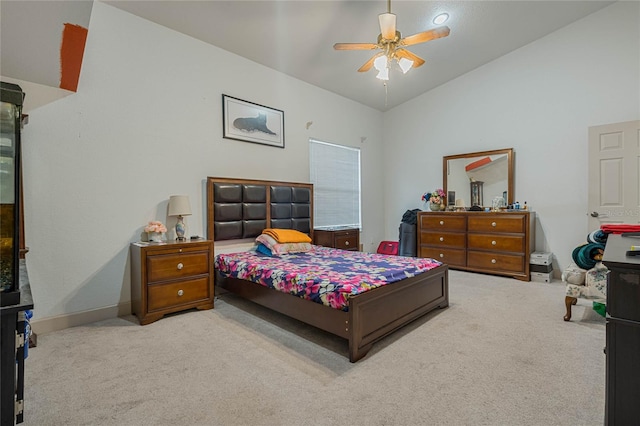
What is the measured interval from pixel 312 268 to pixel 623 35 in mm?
5022

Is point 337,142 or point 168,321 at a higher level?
point 337,142

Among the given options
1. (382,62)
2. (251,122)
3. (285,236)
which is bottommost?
(285,236)

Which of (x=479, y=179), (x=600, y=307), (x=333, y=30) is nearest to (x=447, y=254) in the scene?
(x=479, y=179)

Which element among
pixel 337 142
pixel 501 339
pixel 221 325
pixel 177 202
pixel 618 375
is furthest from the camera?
pixel 337 142

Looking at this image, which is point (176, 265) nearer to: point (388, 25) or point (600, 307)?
point (388, 25)

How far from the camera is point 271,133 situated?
14.3ft

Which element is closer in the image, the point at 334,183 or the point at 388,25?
the point at 388,25

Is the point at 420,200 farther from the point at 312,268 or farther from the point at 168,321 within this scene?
the point at 168,321

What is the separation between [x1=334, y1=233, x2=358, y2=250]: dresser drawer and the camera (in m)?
4.54

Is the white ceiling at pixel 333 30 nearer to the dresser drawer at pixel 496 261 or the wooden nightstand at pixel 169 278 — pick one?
the wooden nightstand at pixel 169 278

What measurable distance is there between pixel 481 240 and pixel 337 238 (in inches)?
88.3

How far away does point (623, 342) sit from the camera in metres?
0.97

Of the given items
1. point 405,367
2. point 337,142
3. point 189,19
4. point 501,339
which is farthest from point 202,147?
point 501,339

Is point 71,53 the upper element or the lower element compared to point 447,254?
upper
